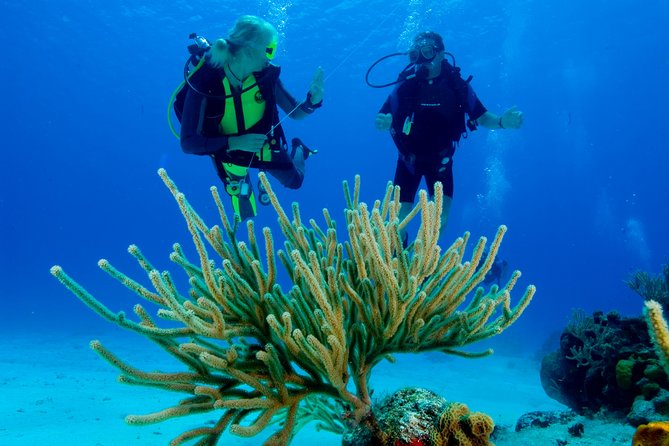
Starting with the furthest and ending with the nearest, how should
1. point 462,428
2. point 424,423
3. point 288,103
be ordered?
point 288,103 < point 424,423 < point 462,428

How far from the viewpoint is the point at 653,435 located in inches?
55.9

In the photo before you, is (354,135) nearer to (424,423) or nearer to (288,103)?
(288,103)

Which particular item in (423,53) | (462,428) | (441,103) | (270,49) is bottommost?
(462,428)

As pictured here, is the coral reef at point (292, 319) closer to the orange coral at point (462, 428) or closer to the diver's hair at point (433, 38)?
the orange coral at point (462, 428)

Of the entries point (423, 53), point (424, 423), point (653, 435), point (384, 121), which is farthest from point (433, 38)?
point (653, 435)

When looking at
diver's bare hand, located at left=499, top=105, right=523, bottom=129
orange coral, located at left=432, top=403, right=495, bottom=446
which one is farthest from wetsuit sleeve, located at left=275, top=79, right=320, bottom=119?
orange coral, located at left=432, top=403, right=495, bottom=446

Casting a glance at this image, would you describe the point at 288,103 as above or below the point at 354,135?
below

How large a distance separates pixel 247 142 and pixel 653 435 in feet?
16.0

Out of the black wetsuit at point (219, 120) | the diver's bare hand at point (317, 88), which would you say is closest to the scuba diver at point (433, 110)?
the diver's bare hand at point (317, 88)

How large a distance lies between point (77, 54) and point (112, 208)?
7599 centimetres

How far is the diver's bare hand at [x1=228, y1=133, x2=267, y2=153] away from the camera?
5441 millimetres

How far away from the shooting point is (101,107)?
5562 centimetres

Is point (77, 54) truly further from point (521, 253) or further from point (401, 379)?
point (521, 253)

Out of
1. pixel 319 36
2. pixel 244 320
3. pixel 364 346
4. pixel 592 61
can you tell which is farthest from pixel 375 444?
pixel 592 61
